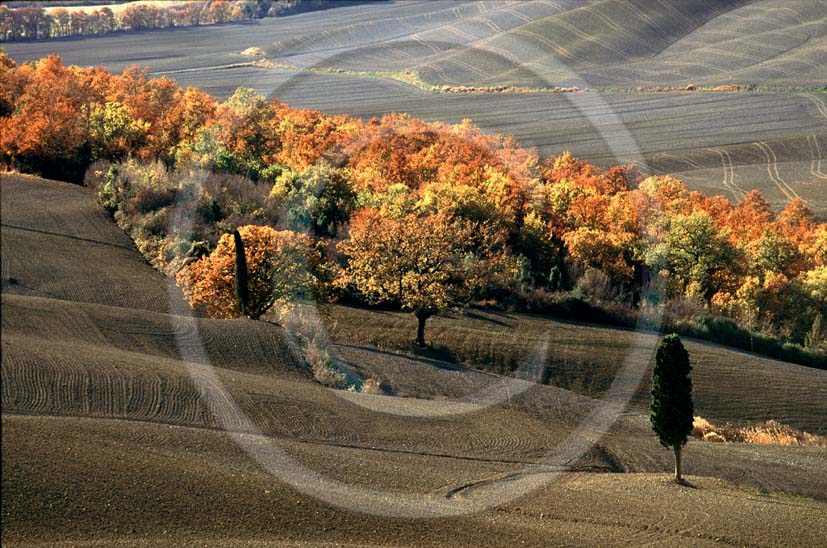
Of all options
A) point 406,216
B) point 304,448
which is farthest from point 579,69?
point 304,448

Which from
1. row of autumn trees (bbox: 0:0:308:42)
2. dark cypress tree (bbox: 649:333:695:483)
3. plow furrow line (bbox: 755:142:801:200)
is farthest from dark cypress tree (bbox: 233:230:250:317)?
row of autumn trees (bbox: 0:0:308:42)

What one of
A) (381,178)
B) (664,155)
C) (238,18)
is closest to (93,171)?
(381,178)

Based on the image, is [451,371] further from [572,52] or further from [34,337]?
[572,52]

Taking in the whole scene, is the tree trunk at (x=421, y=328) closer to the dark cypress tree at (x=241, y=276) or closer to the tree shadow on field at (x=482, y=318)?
the tree shadow on field at (x=482, y=318)

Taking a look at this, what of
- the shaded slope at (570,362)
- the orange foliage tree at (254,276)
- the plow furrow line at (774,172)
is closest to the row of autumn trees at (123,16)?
the plow furrow line at (774,172)

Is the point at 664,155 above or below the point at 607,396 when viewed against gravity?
above
